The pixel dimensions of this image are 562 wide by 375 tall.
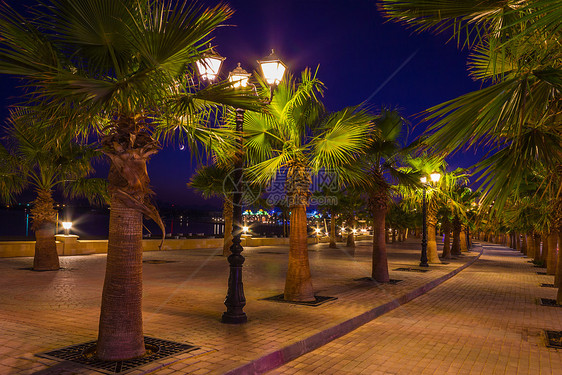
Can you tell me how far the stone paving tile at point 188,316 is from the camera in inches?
232

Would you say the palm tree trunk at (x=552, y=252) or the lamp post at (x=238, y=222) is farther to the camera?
the palm tree trunk at (x=552, y=252)

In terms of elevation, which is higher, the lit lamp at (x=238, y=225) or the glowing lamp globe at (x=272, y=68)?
the glowing lamp globe at (x=272, y=68)

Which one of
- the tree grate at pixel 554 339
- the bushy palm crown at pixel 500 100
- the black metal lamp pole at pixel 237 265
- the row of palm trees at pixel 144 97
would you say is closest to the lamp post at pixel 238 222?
the black metal lamp pole at pixel 237 265

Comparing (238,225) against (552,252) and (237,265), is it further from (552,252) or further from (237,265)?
(552,252)

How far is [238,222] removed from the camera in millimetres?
8688

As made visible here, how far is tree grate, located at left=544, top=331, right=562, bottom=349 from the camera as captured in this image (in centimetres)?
738

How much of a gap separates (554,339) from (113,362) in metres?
7.15

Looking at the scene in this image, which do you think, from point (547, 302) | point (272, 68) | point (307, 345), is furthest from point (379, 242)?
point (307, 345)

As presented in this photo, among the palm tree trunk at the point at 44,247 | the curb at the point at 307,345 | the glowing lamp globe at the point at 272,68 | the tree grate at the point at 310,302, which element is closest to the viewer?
the curb at the point at 307,345

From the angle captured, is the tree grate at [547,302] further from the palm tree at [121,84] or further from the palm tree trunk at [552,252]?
the palm tree at [121,84]

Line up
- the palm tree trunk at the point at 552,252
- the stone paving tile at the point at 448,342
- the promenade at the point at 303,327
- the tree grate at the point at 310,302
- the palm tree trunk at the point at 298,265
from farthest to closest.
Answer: the palm tree trunk at the point at 552,252
the palm tree trunk at the point at 298,265
the tree grate at the point at 310,302
the stone paving tile at the point at 448,342
the promenade at the point at 303,327

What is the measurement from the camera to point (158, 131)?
24.3ft

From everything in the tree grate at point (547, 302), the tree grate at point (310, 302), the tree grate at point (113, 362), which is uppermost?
the tree grate at point (113, 362)

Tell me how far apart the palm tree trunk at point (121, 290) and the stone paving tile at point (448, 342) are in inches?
77.8
